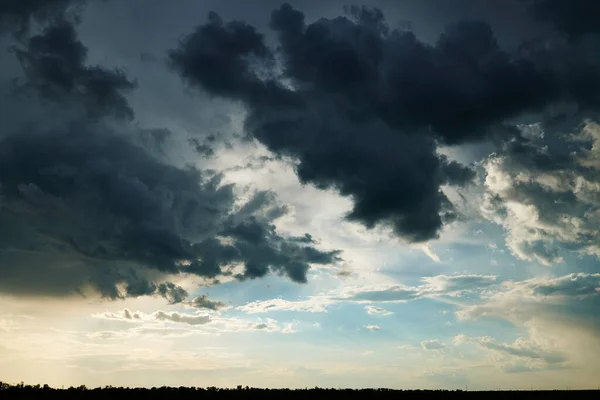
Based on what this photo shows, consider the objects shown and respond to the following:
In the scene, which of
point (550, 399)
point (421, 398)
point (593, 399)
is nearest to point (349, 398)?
point (421, 398)

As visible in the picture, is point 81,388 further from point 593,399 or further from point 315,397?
point 593,399

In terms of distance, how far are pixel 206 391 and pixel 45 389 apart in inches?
1950

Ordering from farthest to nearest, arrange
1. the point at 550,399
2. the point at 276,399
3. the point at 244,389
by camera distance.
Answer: the point at 244,389
the point at 550,399
the point at 276,399

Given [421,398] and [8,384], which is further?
[421,398]

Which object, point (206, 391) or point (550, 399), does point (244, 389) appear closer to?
point (206, 391)

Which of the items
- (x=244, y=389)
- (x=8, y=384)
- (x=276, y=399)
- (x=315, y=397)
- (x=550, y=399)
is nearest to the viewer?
(x=8, y=384)

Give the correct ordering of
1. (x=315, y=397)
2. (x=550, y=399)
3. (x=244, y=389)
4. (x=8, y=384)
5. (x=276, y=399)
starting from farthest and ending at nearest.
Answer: (x=244, y=389) < (x=550, y=399) < (x=315, y=397) < (x=276, y=399) < (x=8, y=384)

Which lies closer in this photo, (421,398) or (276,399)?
(276,399)

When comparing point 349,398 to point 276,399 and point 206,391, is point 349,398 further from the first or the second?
point 206,391

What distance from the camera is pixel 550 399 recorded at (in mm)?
156000

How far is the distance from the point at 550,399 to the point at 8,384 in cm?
14640

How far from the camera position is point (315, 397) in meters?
144

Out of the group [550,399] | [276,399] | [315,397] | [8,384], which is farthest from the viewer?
[550,399]

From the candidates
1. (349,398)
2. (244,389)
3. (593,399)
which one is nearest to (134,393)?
(244,389)
